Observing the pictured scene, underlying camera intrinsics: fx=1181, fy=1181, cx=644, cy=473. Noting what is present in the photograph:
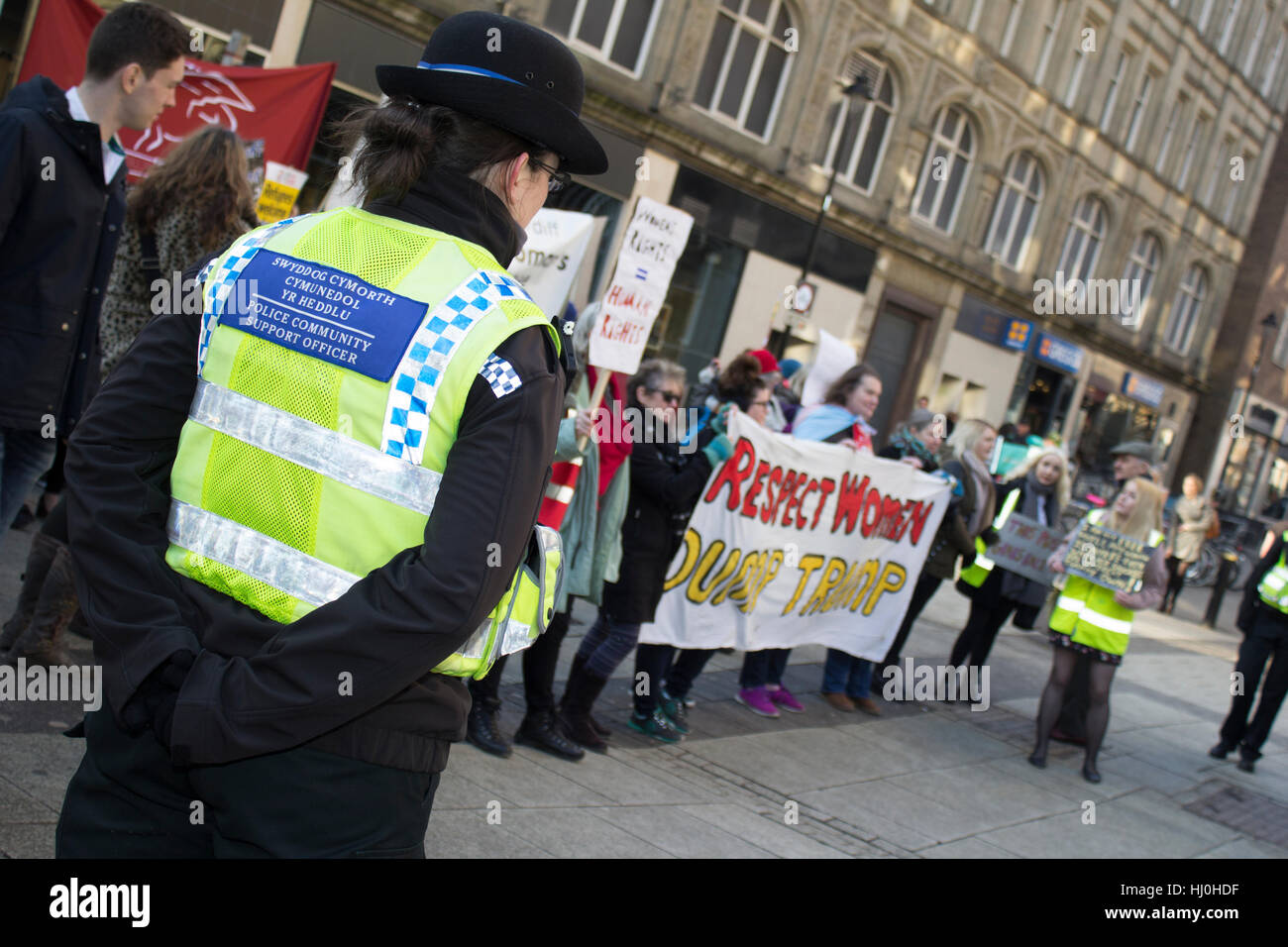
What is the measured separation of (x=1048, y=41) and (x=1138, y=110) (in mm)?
5286

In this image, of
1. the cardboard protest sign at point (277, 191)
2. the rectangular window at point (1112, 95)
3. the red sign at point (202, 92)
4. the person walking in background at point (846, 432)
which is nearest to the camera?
the person walking in background at point (846, 432)

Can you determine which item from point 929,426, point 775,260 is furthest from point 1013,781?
point 775,260

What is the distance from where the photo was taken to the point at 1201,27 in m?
29.5

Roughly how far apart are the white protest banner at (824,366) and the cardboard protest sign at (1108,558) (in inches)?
86.5

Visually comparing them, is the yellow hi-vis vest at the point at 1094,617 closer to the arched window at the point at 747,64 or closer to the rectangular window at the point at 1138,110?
the arched window at the point at 747,64

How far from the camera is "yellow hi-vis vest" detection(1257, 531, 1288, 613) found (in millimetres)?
8594

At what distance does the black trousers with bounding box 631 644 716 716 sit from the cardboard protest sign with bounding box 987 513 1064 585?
9.89 feet

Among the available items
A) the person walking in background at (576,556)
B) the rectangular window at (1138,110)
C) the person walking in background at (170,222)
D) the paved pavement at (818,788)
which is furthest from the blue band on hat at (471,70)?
the rectangular window at (1138,110)

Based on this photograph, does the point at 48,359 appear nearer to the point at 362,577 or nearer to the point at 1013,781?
the point at 362,577

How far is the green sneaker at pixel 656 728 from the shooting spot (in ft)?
20.1

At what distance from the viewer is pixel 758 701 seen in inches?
281

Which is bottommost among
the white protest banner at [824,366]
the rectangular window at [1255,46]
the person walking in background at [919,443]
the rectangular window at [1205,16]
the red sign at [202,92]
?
the person walking in background at [919,443]

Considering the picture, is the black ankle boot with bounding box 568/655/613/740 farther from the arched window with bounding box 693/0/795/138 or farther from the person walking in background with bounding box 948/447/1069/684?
the arched window with bounding box 693/0/795/138

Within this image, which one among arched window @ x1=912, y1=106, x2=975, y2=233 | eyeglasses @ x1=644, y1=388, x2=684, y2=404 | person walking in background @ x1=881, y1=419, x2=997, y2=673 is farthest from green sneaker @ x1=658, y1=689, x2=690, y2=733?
arched window @ x1=912, y1=106, x2=975, y2=233
